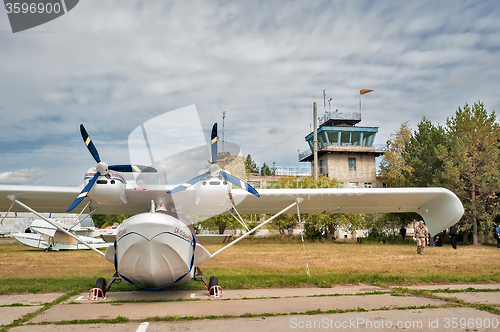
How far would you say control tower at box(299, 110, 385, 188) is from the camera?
44312 mm

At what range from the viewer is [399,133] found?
4344 cm

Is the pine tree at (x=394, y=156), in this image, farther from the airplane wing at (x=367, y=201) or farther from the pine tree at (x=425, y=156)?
the airplane wing at (x=367, y=201)

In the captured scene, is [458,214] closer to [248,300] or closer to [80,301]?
[248,300]

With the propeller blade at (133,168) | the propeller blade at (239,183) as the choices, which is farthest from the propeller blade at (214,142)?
the propeller blade at (133,168)

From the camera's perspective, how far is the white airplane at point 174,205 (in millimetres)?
5941

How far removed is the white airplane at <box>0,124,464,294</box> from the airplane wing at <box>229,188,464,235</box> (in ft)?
0.08

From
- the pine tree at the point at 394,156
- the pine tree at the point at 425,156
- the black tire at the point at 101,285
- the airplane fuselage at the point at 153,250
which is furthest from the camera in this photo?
the pine tree at the point at 394,156

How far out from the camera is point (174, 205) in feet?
30.5

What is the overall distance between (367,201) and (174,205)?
6007mm

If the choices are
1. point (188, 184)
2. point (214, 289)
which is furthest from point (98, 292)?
point (188, 184)

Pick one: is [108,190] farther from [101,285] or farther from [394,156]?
[394,156]

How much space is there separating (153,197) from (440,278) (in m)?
7.67

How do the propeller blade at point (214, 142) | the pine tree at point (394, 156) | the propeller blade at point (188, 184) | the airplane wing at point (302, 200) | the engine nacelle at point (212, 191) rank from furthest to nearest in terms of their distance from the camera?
the pine tree at point (394, 156), the airplane wing at point (302, 200), the propeller blade at point (214, 142), the engine nacelle at point (212, 191), the propeller blade at point (188, 184)

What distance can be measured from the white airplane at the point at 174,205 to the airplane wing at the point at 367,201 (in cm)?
3
